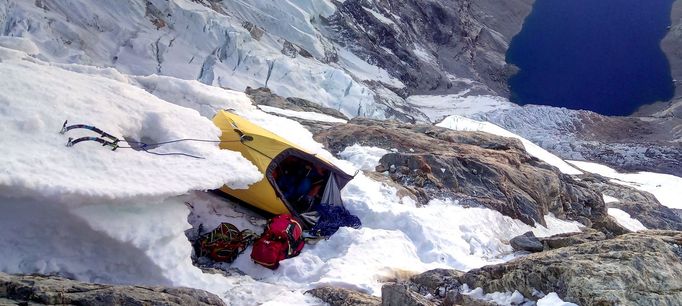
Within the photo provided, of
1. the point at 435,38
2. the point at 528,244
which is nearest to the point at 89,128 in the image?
the point at 528,244

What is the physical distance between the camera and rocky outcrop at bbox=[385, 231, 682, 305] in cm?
525

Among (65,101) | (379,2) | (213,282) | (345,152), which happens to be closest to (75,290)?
(213,282)

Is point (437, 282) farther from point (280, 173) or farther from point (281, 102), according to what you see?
point (281, 102)

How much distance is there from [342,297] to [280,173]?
404 centimetres

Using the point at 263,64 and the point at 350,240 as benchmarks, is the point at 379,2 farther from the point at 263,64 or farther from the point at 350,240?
the point at 350,240

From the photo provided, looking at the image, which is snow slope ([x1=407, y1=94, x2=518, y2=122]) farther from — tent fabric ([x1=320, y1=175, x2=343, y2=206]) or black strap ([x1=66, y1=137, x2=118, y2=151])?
black strap ([x1=66, y1=137, x2=118, y2=151])

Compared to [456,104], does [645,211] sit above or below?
above

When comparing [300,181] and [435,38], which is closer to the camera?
[300,181]

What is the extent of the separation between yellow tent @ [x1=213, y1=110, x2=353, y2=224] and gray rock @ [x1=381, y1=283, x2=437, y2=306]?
144 inches

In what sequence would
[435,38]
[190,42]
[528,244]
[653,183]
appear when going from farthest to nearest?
1. [435,38]
2. [190,42]
3. [653,183]
4. [528,244]

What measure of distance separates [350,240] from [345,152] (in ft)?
15.0

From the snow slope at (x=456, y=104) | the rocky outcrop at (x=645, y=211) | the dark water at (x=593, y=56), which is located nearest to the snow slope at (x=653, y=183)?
the rocky outcrop at (x=645, y=211)

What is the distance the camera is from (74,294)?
476 centimetres

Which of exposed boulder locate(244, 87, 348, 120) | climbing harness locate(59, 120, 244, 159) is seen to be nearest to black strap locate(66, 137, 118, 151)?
climbing harness locate(59, 120, 244, 159)
